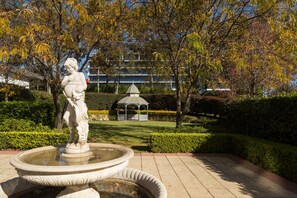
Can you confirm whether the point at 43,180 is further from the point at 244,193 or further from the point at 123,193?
the point at 244,193

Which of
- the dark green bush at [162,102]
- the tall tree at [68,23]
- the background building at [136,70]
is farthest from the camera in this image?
the dark green bush at [162,102]

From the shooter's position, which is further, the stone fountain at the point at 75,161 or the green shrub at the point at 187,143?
the green shrub at the point at 187,143

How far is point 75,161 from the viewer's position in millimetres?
4430

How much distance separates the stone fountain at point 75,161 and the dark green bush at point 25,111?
904cm

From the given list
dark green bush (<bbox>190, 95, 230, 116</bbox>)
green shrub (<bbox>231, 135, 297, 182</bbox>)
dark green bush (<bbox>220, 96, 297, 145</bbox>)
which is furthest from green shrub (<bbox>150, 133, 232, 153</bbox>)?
dark green bush (<bbox>190, 95, 230, 116</bbox>)

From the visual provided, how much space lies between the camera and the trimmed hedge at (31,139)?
10.7 m

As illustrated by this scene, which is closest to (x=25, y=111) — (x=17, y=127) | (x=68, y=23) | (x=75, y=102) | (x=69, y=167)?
(x=17, y=127)

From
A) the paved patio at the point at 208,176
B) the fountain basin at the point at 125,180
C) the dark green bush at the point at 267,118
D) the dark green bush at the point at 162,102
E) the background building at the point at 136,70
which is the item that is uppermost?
the background building at the point at 136,70

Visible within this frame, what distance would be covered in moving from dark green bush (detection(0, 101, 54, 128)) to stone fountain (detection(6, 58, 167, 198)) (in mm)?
9037

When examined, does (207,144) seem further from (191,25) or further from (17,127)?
(17,127)

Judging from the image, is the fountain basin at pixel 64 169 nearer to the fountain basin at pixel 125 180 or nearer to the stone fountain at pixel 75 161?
the stone fountain at pixel 75 161

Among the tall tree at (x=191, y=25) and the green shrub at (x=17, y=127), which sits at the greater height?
the tall tree at (x=191, y=25)

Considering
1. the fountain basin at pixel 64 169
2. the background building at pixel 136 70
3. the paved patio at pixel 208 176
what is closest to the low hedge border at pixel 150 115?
the background building at pixel 136 70

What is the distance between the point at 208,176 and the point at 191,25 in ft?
23.2
